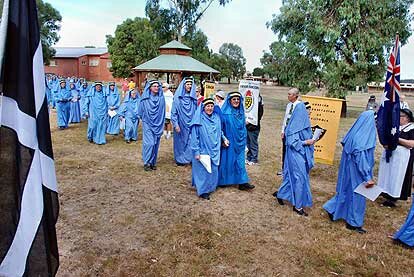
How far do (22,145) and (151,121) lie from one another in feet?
19.0

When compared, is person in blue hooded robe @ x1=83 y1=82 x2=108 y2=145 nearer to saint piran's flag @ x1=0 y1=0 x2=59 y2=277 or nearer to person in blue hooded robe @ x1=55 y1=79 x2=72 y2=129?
person in blue hooded robe @ x1=55 y1=79 x2=72 y2=129

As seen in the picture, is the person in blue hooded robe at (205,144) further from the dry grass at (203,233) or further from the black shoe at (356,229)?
the black shoe at (356,229)

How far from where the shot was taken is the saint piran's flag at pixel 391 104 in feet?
14.8

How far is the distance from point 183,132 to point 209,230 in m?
4.03

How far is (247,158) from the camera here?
868 centimetres

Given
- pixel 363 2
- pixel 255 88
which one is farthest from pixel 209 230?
pixel 363 2

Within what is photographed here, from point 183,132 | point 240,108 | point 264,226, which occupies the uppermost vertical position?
point 240,108

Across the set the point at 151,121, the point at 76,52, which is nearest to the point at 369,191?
the point at 151,121

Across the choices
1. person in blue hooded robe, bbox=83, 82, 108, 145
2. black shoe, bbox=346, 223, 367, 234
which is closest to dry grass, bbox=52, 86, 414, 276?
black shoe, bbox=346, 223, 367, 234

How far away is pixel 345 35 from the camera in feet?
65.4

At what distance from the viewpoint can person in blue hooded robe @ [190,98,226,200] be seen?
19.4ft

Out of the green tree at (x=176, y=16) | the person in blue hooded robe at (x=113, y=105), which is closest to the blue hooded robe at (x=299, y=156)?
the person in blue hooded robe at (x=113, y=105)

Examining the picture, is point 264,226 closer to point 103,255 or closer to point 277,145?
point 103,255

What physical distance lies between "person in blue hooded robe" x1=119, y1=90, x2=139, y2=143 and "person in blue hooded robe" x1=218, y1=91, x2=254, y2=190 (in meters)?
5.26
